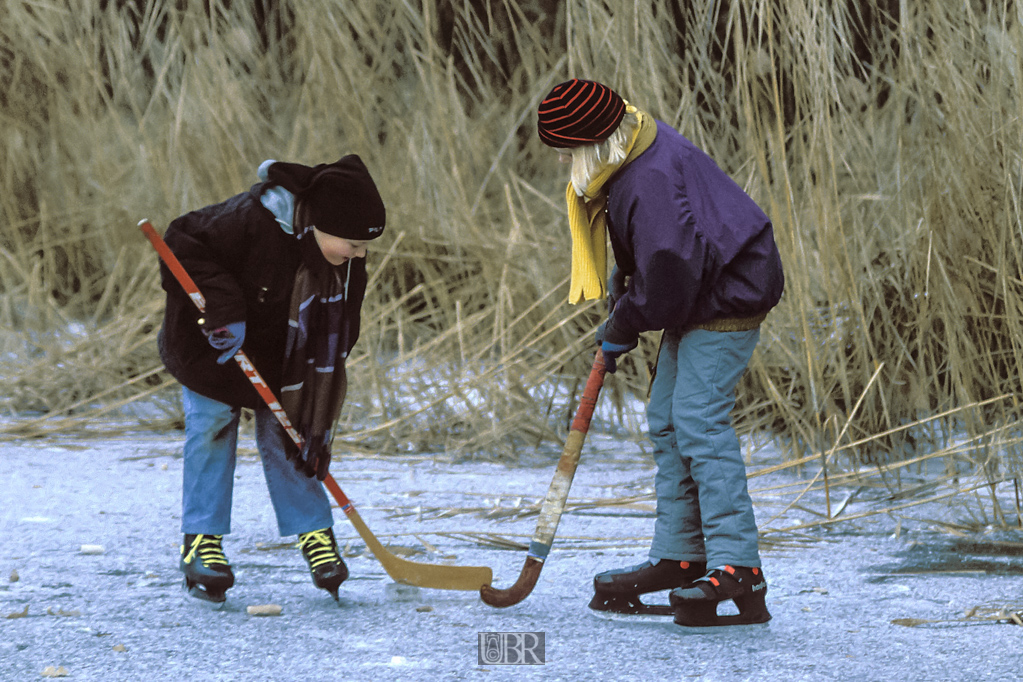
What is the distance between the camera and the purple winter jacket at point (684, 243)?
318 centimetres

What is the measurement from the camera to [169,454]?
572cm

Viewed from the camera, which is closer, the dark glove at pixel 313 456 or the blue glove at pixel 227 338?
the blue glove at pixel 227 338

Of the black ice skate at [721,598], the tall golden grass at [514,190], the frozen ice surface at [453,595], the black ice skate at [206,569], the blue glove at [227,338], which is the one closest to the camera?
the frozen ice surface at [453,595]

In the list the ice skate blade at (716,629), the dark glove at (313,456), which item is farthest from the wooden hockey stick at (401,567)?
the ice skate blade at (716,629)

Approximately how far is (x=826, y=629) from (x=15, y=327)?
5566 millimetres

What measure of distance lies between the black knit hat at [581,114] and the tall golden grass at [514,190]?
1420 mm

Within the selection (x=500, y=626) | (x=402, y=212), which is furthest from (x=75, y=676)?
(x=402, y=212)

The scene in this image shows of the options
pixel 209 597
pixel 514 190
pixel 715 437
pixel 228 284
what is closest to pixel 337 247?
pixel 228 284

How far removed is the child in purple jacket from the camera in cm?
321

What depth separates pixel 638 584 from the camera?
3.50 metres

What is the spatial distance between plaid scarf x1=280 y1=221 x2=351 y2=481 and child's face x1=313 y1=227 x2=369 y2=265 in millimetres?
53

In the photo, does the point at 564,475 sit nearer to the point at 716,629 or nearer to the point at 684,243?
the point at 716,629

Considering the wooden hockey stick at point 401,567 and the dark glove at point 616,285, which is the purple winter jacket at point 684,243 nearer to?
the dark glove at point 616,285

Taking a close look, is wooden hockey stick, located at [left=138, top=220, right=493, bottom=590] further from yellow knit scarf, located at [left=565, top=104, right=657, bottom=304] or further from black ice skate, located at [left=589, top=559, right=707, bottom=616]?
yellow knit scarf, located at [left=565, top=104, right=657, bottom=304]
